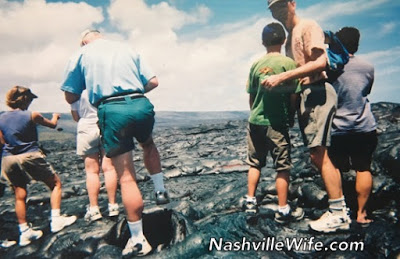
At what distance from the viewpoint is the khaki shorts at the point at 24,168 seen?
3.93 meters

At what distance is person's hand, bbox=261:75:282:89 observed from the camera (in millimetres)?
2803

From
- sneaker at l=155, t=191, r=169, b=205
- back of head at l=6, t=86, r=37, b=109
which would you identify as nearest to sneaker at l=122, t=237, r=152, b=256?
sneaker at l=155, t=191, r=169, b=205

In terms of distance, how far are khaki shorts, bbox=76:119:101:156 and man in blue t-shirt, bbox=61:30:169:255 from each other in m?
0.84

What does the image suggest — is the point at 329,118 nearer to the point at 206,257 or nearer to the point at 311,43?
the point at 311,43

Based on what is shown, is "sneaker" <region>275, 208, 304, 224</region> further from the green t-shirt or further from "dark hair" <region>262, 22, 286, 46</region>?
"dark hair" <region>262, 22, 286, 46</region>

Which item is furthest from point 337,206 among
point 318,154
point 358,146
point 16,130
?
point 16,130

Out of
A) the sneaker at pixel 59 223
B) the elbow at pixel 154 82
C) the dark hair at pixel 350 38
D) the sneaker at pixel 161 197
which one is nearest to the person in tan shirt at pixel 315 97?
the dark hair at pixel 350 38

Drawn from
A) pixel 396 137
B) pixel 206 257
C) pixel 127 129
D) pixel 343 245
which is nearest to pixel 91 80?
pixel 127 129

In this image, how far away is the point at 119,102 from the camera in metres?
2.56

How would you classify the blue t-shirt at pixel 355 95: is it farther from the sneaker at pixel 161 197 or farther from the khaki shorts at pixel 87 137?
the khaki shorts at pixel 87 137

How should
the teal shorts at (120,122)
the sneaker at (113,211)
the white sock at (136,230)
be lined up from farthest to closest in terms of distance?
the sneaker at (113,211) < the white sock at (136,230) < the teal shorts at (120,122)

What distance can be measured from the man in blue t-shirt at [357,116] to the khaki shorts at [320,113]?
21 cm

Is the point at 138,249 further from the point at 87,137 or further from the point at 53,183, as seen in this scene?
the point at 53,183

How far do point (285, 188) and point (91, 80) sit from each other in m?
2.25
